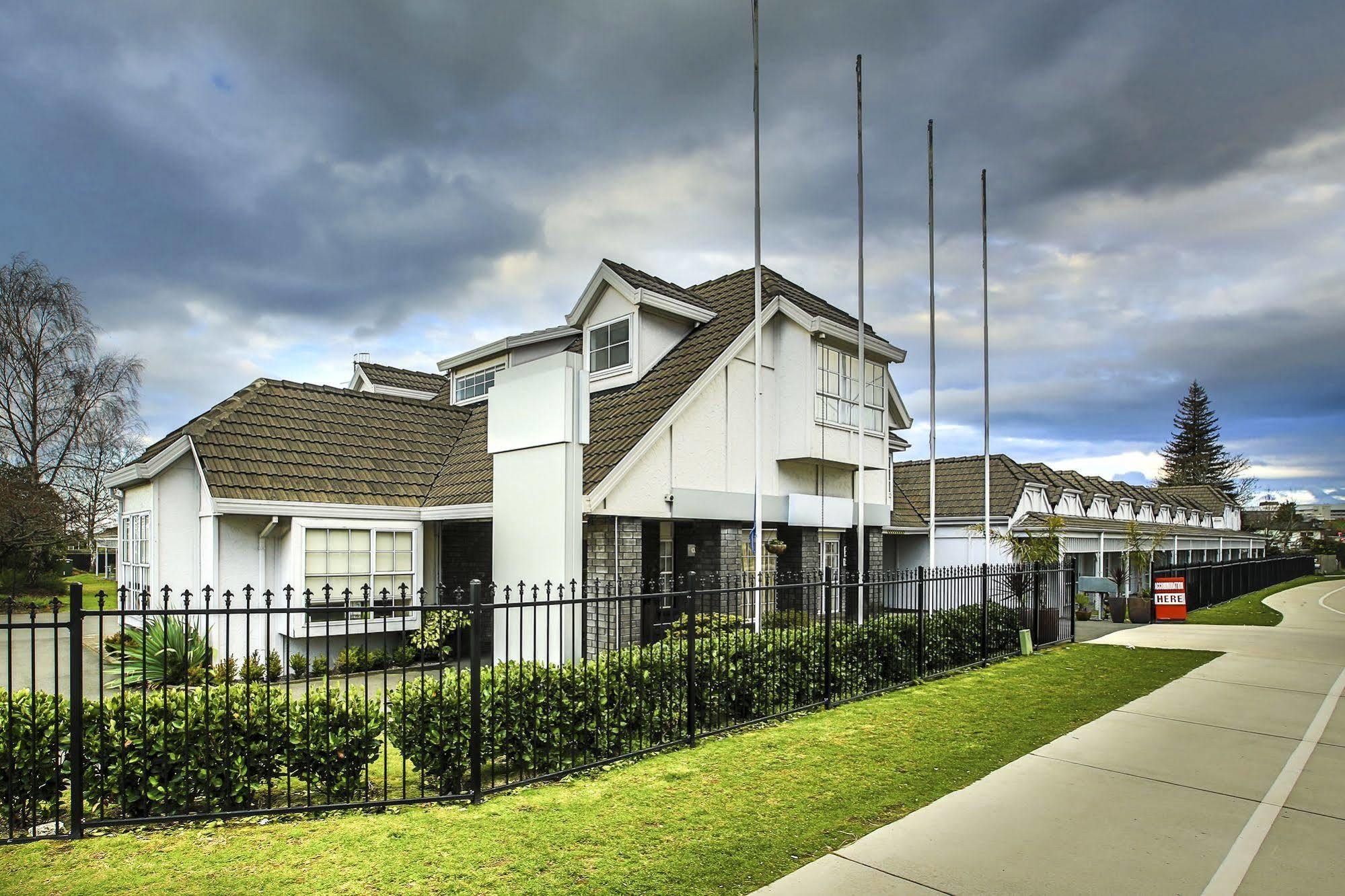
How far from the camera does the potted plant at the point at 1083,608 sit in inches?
917

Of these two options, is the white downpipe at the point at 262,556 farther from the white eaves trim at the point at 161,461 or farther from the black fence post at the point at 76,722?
the black fence post at the point at 76,722

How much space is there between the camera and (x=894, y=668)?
458 inches

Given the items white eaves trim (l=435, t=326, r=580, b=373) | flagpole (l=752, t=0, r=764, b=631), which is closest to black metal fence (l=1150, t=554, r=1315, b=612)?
flagpole (l=752, t=0, r=764, b=631)

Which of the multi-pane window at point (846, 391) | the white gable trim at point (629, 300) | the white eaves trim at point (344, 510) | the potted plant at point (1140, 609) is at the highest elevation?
the white gable trim at point (629, 300)

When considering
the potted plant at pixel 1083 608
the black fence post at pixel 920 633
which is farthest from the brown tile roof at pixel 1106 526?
the black fence post at pixel 920 633

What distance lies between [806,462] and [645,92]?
8.76 m

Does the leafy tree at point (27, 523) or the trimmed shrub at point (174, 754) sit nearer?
the trimmed shrub at point (174, 754)

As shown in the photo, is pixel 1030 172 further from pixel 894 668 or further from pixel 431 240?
pixel 431 240

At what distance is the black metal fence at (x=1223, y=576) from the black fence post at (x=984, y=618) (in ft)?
39.8

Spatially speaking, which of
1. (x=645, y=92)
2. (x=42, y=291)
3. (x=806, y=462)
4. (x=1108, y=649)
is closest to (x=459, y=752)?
(x=645, y=92)

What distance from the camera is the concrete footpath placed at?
5055 mm

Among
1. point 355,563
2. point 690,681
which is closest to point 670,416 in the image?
point 355,563

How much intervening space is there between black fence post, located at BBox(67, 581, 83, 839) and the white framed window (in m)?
9.80

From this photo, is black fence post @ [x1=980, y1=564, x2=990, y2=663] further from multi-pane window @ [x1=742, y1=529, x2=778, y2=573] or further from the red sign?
the red sign
